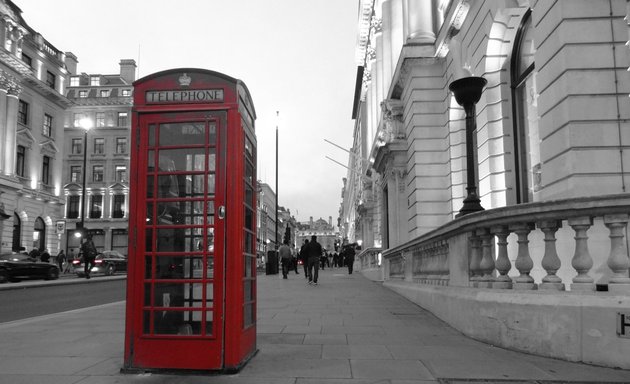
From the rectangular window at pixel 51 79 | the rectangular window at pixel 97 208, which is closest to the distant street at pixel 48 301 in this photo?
the rectangular window at pixel 51 79

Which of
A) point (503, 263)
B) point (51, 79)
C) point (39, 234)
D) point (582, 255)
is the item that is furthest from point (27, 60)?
point (582, 255)

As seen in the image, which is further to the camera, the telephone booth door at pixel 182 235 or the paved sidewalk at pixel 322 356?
the telephone booth door at pixel 182 235

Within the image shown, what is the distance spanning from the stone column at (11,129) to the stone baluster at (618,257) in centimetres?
4166

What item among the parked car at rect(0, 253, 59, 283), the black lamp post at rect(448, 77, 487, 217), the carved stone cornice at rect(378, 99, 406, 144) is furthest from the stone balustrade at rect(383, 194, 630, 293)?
the parked car at rect(0, 253, 59, 283)

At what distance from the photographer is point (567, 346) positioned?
554cm

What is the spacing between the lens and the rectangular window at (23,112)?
42.3 m

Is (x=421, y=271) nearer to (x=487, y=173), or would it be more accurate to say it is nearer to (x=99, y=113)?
(x=487, y=173)

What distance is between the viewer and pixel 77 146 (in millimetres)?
64625

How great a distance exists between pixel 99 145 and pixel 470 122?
61.8 metres

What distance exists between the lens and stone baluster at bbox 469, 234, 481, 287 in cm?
714

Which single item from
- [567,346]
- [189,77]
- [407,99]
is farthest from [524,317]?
[407,99]

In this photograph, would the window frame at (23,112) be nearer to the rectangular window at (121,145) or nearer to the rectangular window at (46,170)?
the rectangular window at (46,170)

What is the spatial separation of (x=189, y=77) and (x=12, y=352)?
3.71 meters

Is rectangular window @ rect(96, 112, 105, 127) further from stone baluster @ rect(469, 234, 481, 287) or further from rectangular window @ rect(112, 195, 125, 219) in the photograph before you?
stone baluster @ rect(469, 234, 481, 287)
